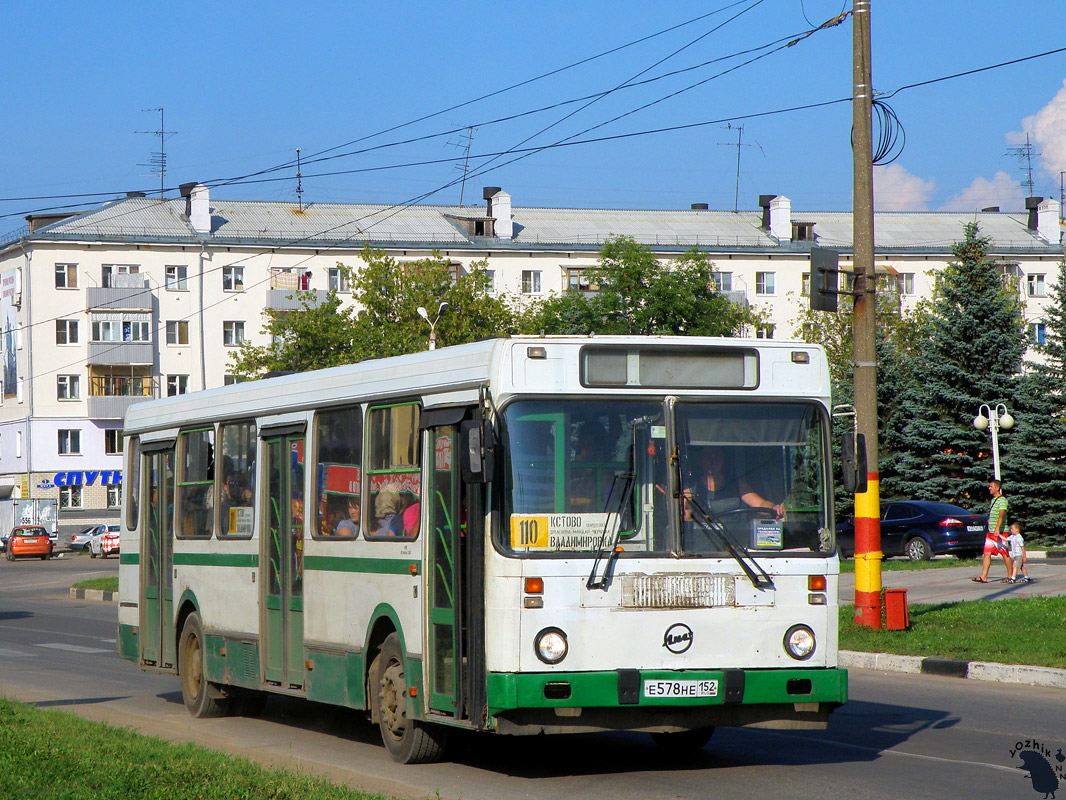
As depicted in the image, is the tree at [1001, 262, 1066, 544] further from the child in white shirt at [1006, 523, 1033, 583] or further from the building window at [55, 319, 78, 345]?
the building window at [55, 319, 78, 345]

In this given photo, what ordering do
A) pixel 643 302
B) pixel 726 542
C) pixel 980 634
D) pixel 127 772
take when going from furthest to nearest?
1. pixel 643 302
2. pixel 980 634
3. pixel 726 542
4. pixel 127 772

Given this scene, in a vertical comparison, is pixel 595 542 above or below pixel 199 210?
below

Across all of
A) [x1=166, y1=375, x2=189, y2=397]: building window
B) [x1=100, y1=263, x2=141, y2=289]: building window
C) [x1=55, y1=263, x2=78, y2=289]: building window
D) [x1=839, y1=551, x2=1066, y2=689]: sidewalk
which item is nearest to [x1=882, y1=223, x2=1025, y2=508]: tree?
[x1=839, y1=551, x2=1066, y2=689]: sidewalk

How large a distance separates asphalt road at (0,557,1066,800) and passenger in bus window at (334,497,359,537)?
5.06 feet

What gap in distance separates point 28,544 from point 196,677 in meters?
52.0

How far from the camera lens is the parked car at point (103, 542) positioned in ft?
191

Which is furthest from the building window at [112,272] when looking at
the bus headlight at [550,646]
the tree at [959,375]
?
the bus headlight at [550,646]

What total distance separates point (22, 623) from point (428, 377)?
1944 centimetres

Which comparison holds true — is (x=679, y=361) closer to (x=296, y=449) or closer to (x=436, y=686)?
(x=436, y=686)

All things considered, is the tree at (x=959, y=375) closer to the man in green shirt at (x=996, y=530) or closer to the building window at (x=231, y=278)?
the man in green shirt at (x=996, y=530)

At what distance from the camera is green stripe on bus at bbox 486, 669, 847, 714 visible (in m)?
8.23

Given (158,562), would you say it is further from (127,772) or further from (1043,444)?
(1043,444)

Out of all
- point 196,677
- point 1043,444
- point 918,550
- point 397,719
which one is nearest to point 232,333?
point 1043,444

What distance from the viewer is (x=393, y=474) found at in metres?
9.71
